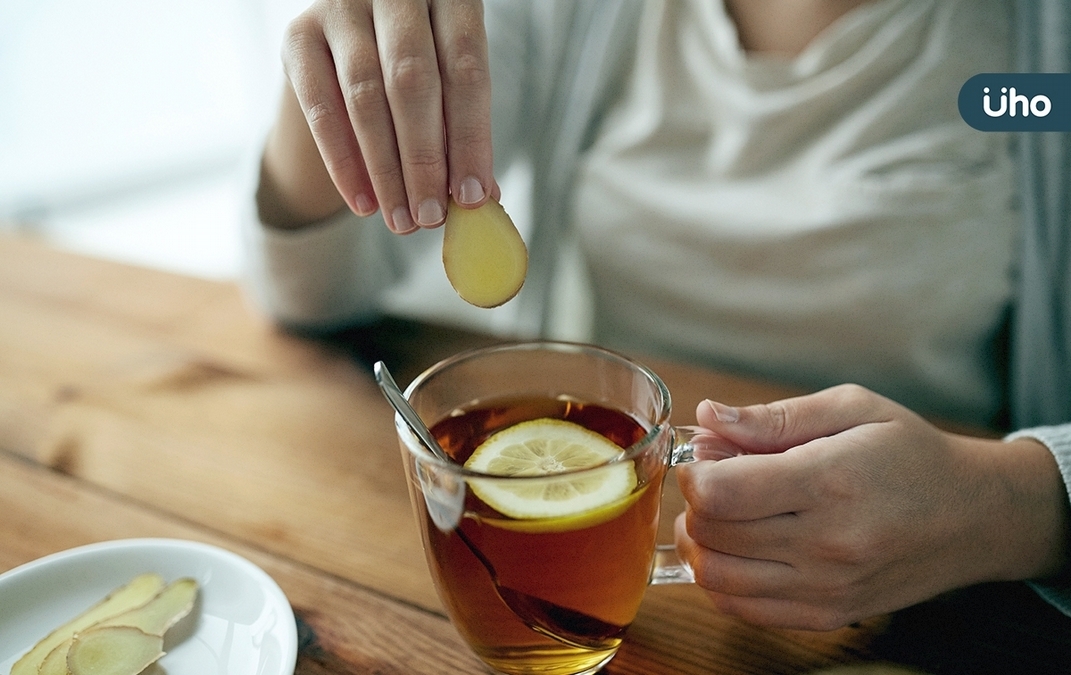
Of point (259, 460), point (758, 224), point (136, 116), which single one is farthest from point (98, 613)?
point (136, 116)

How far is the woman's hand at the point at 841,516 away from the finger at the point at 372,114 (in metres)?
0.23

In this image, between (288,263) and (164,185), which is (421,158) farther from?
(164,185)

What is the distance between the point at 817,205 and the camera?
0.91m

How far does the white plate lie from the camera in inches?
19.6

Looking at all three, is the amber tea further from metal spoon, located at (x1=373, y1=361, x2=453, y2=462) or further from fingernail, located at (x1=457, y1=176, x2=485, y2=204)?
fingernail, located at (x1=457, y1=176, x2=485, y2=204)

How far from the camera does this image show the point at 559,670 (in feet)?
1.59

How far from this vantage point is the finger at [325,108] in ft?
1.80

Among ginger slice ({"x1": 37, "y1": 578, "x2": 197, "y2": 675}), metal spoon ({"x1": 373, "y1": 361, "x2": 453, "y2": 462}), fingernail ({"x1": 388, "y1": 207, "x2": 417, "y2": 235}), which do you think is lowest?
ginger slice ({"x1": 37, "y1": 578, "x2": 197, "y2": 675})

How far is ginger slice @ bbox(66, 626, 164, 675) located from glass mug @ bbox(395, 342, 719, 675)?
17cm

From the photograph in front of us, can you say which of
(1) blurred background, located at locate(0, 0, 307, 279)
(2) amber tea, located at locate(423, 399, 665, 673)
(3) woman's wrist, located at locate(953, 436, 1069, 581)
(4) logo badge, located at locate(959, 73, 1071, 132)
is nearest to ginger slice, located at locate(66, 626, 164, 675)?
(2) amber tea, located at locate(423, 399, 665, 673)

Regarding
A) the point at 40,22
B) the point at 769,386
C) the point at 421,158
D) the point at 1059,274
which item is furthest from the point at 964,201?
the point at 40,22

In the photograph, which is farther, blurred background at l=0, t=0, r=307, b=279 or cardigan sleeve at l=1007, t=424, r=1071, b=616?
blurred background at l=0, t=0, r=307, b=279

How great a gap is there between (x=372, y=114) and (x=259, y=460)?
35 cm

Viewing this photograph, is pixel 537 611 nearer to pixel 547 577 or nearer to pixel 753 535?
pixel 547 577
